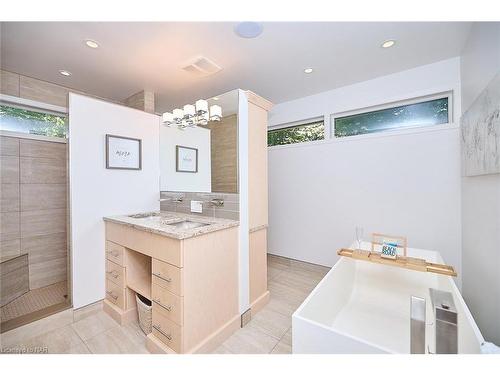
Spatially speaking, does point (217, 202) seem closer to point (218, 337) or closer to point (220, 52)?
point (218, 337)

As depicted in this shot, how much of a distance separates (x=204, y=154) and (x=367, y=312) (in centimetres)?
196

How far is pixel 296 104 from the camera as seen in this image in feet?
9.54

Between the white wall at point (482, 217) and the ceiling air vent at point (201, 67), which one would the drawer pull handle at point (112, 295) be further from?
the white wall at point (482, 217)

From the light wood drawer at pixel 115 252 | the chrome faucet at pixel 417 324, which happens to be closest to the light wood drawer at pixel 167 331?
the light wood drawer at pixel 115 252

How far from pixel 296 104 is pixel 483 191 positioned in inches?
84.5

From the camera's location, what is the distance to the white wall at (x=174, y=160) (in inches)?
81.4

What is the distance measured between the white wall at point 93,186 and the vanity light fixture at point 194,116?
0.36 metres

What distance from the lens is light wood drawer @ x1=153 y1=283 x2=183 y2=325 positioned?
4.25 ft

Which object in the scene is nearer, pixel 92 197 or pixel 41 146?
pixel 92 197

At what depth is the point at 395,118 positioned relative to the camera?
89.7 inches

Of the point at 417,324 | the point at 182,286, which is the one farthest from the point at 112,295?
the point at 417,324
